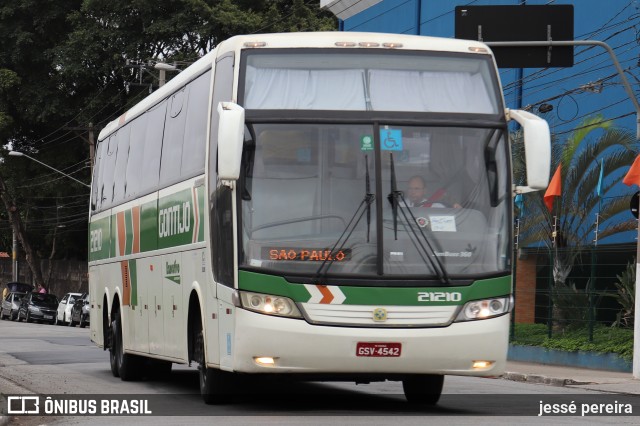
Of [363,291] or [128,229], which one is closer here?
[363,291]

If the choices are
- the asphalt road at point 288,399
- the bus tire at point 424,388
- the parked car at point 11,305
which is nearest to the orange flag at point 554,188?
the asphalt road at point 288,399

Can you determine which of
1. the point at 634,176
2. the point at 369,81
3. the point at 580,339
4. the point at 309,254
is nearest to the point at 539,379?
the point at 634,176

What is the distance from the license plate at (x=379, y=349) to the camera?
40.7 ft

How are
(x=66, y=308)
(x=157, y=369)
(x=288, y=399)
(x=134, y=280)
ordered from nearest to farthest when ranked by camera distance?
(x=288, y=399), (x=134, y=280), (x=157, y=369), (x=66, y=308)

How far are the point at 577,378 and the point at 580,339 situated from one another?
4774mm

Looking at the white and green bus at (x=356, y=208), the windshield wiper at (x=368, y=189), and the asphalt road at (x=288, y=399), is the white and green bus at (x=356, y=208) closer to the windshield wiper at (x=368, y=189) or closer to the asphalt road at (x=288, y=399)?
the windshield wiper at (x=368, y=189)

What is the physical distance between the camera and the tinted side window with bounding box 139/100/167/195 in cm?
1738

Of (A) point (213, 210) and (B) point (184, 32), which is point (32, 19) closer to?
(B) point (184, 32)

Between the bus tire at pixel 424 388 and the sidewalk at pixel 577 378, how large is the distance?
4835 millimetres

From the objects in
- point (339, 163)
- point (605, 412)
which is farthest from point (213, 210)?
point (605, 412)

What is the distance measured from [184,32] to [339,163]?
1666 inches

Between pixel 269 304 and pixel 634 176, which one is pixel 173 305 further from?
pixel 634 176

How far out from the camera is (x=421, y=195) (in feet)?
42.2

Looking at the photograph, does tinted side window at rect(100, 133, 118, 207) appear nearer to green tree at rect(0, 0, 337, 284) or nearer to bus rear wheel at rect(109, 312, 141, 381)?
bus rear wheel at rect(109, 312, 141, 381)
